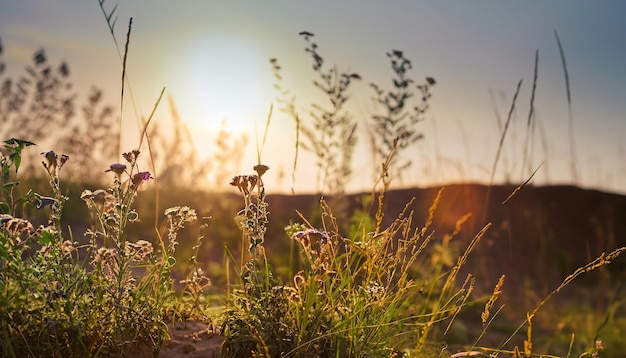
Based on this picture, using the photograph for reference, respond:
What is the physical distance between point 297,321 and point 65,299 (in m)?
0.77

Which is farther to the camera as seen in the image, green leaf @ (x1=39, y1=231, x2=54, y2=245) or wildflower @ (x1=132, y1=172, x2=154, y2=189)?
wildflower @ (x1=132, y1=172, x2=154, y2=189)

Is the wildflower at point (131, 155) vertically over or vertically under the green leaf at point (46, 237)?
over

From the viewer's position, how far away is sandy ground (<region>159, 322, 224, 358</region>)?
2328 millimetres

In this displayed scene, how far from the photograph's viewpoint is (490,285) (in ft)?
21.7

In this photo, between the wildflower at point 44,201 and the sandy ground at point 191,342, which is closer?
the wildflower at point 44,201

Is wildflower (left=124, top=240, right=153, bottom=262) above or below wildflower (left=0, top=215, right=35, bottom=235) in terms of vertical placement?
below

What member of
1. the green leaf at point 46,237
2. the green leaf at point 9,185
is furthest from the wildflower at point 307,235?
the green leaf at point 9,185

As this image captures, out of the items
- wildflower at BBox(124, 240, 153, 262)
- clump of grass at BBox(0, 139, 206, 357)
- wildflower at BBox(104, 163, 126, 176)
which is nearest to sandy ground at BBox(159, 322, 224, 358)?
clump of grass at BBox(0, 139, 206, 357)

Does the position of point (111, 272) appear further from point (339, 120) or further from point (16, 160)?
point (339, 120)

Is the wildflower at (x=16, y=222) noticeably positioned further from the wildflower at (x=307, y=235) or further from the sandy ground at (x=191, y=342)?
the wildflower at (x=307, y=235)

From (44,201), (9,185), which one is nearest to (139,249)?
(44,201)

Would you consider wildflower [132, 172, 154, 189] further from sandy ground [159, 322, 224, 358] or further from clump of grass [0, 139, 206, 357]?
sandy ground [159, 322, 224, 358]

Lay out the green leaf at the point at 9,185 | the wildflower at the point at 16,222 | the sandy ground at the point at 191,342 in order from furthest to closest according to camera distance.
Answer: the sandy ground at the point at 191,342 → the green leaf at the point at 9,185 → the wildflower at the point at 16,222

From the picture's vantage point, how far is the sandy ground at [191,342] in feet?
7.64
